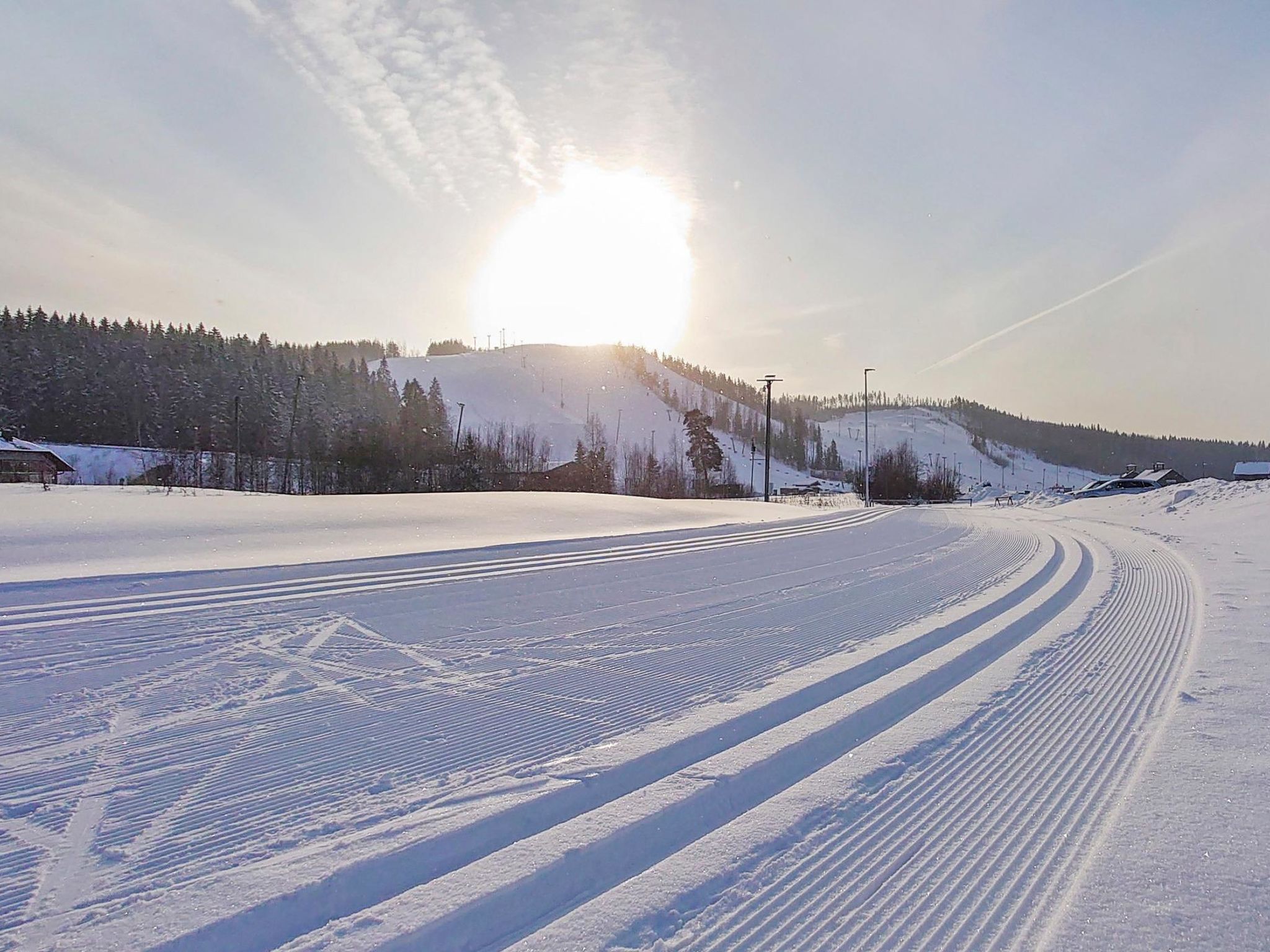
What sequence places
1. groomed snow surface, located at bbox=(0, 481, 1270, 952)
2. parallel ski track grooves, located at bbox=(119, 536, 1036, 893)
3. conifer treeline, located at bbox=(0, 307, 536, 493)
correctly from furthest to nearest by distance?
1. conifer treeline, located at bbox=(0, 307, 536, 493)
2. parallel ski track grooves, located at bbox=(119, 536, 1036, 893)
3. groomed snow surface, located at bbox=(0, 481, 1270, 952)

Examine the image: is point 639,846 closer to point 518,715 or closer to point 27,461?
point 518,715

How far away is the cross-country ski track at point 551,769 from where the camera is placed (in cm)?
283

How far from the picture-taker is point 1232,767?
4.14 metres

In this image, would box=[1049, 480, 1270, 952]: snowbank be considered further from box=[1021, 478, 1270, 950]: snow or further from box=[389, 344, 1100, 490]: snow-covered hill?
box=[389, 344, 1100, 490]: snow-covered hill

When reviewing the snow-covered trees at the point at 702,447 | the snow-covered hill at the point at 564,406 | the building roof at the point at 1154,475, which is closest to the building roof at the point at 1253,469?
the building roof at the point at 1154,475

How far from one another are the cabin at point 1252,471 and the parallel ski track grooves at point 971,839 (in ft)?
344

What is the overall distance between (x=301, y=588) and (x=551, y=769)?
21.5 ft

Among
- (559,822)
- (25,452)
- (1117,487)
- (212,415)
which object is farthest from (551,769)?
(1117,487)

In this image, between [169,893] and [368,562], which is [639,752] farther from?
[368,562]

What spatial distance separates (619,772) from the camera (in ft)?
13.1

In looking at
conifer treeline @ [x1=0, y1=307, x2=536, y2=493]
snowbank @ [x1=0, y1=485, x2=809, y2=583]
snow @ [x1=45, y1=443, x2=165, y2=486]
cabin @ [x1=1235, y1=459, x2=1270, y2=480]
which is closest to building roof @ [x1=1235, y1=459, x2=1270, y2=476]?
cabin @ [x1=1235, y1=459, x2=1270, y2=480]

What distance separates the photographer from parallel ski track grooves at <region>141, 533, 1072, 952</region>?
Answer: 2734 millimetres

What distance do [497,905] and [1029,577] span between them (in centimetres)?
1146

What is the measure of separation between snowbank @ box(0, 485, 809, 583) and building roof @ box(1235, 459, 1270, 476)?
9416cm
